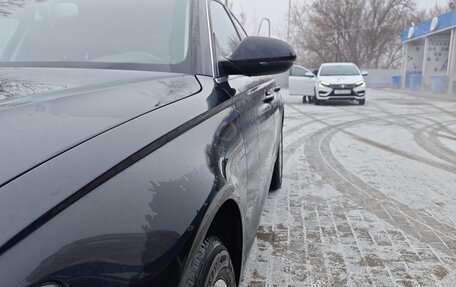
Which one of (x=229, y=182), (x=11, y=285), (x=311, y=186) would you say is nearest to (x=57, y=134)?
(x=11, y=285)

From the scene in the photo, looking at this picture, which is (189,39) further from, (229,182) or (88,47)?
(229,182)

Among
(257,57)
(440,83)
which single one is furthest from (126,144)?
(440,83)

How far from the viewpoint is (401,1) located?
44.8m

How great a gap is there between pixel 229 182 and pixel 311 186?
3.11m

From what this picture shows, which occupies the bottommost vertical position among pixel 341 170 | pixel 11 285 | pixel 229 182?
pixel 341 170

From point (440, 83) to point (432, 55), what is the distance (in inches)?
190

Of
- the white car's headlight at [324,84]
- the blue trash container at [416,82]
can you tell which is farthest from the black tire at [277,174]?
the blue trash container at [416,82]

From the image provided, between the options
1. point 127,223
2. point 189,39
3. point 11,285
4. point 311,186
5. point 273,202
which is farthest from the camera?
point 311,186

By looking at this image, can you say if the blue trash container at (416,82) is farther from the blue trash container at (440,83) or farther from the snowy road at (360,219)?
the snowy road at (360,219)

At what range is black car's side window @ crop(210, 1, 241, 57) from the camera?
2.31 m

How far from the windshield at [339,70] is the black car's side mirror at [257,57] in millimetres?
13077

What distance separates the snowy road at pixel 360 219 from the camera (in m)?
2.48

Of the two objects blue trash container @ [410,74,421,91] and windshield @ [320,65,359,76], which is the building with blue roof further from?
windshield @ [320,65,359,76]

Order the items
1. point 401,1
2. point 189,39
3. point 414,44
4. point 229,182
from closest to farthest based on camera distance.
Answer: point 229,182 < point 189,39 < point 414,44 < point 401,1
